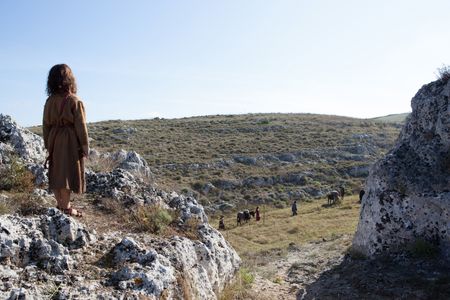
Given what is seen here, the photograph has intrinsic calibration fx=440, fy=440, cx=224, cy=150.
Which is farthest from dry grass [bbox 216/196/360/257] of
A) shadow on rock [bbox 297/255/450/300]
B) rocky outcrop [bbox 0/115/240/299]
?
rocky outcrop [bbox 0/115/240/299]

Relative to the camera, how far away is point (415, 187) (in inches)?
467

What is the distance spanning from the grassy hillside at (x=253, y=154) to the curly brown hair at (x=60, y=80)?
32.3 meters

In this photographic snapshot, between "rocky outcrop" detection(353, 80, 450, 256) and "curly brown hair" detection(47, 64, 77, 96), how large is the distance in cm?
897

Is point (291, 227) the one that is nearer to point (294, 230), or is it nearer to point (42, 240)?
point (294, 230)

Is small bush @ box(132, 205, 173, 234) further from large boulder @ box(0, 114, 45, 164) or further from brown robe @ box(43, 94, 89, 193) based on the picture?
large boulder @ box(0, 114, 45, 164)

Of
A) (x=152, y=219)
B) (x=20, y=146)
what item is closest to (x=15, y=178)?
(x=20, y=146)

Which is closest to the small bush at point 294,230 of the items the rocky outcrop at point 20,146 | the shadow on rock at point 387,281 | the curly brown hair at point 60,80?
the shadow on rock at point 387,281

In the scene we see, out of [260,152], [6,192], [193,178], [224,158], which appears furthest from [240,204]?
[6,192]

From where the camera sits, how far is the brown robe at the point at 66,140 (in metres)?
7.57

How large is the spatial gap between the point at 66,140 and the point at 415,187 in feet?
29.6

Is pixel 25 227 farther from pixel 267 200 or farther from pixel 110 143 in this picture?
pixel 110 143

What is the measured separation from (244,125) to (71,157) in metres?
80.7

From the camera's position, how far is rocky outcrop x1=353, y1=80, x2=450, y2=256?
11391mm

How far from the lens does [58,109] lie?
7.60 metres
